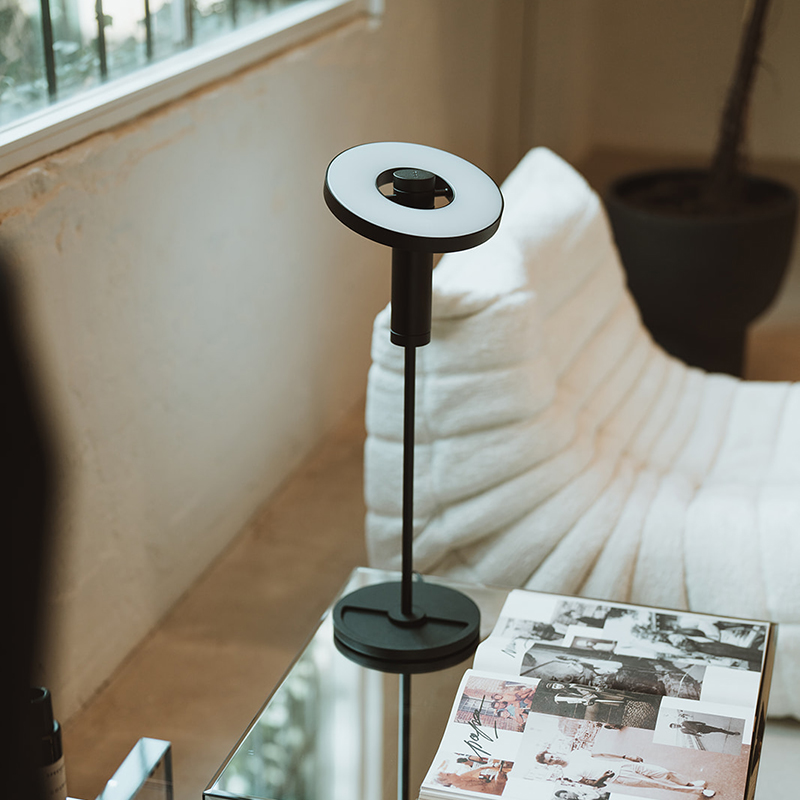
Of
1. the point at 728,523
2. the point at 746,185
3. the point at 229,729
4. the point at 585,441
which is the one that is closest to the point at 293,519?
the point at 229,729

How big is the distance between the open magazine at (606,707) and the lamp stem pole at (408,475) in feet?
0.34

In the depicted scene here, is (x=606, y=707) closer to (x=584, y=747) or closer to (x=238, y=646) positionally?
(x=584, y=747)

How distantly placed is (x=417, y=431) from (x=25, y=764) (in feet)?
3.55

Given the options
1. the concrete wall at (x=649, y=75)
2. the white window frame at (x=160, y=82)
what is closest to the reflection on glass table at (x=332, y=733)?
the white window frame at (x=160, y=82)

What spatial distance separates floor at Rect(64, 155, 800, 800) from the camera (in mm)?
1477

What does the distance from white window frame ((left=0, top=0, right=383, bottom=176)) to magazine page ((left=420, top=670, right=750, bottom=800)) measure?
89cm

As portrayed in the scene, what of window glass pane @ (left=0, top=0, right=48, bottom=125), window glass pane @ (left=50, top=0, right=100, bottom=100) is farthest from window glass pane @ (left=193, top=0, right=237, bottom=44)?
window glass pane @ (left=0, top=0, right=48, bottom=125)

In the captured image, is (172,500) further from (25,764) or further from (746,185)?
(746,185)

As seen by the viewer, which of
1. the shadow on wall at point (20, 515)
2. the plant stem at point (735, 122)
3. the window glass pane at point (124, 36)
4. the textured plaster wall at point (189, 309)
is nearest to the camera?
the shadow on wall at point (20, 515)

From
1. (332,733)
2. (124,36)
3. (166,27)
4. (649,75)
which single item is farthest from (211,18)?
(649,75)

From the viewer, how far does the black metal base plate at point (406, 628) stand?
1.09 metres

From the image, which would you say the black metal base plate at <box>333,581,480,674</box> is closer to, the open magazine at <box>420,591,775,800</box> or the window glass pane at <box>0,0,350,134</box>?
the open magazine at <box>420,591,775,800</box>

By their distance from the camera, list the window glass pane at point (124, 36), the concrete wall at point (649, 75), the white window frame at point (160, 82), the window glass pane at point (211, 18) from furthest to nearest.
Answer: the concrete wall at point (649, 75) → the window glass pane at point (211, 18) → the window glass pane at point (124, 36) → the white window frame at point (160, 82)

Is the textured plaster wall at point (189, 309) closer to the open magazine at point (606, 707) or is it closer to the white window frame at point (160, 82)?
the white window frame at point (160, 82)
